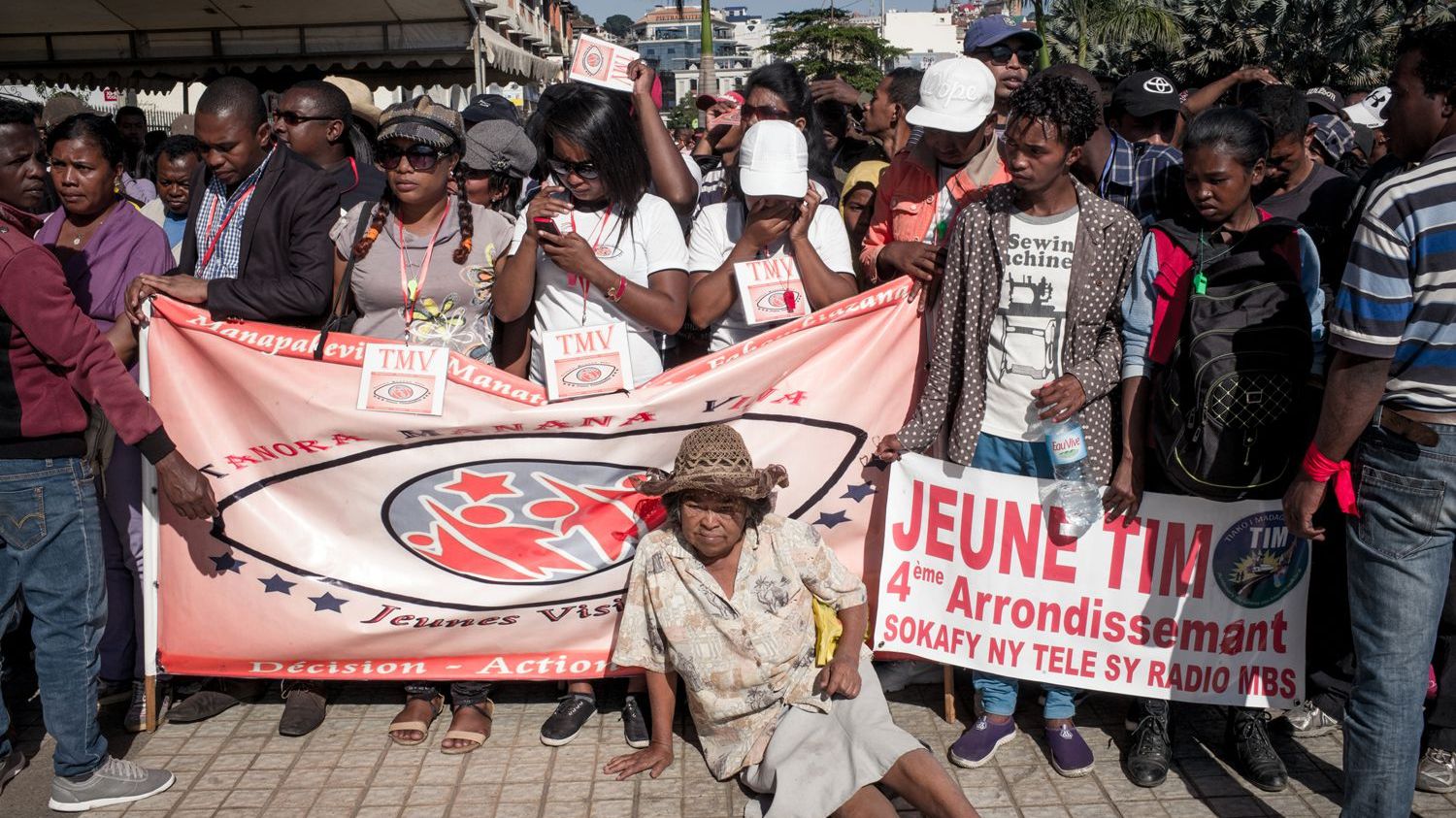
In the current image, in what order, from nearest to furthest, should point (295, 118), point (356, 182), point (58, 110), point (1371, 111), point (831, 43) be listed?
1. point (356, 182)
2. point (295, 118)
3. point (1371, 111)
4. point (58, 110)
5. point (831, 43)

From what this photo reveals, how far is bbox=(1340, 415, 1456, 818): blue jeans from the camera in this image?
2.95 metres

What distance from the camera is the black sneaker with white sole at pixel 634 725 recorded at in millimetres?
4066

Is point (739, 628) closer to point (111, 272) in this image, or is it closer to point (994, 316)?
point (994, 316)

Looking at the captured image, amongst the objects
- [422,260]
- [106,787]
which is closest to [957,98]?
[422,260]

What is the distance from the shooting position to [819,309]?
4.24 metres

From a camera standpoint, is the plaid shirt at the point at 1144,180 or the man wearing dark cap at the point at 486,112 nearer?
the plaid shirt at the point at 1144,180

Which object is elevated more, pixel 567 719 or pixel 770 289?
pixel 770 289

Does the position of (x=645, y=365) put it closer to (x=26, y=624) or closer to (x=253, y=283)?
(x=253, y=283)

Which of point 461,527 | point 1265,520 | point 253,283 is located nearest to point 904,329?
point 1265,520

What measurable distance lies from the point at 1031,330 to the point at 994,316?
13cm

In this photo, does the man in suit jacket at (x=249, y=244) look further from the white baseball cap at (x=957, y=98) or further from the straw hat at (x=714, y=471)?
the white baseball cap at (x=957, y=98)

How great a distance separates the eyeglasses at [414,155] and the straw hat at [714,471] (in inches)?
53.0

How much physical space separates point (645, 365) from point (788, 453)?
0.61 m

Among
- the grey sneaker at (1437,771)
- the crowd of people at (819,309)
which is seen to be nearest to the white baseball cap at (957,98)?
the crowd of people at (819,309)
